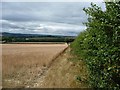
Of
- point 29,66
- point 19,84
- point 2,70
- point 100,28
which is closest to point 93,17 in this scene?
point 100,28

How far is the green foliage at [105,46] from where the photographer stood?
9695mm

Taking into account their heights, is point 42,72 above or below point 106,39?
below

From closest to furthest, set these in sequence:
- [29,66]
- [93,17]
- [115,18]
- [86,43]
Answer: [115,18] < [93,17] < [86,43] < [29,66]

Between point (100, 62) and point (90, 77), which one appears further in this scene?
point (90, 77)

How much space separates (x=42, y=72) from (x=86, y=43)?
15643 mm

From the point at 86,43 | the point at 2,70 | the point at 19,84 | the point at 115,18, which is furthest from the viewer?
the point at 2,70

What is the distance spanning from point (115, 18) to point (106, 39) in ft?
2.04

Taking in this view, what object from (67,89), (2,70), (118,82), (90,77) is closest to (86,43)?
(90,77)

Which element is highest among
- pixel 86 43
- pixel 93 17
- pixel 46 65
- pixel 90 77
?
pixel 93 17

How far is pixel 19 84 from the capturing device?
2067 centimetres

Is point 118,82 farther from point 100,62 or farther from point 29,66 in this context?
point 29,66

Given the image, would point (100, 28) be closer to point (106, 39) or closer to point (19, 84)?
point (106, 39)

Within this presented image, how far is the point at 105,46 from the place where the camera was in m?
9.88

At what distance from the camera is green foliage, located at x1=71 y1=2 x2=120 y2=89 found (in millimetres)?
9695
